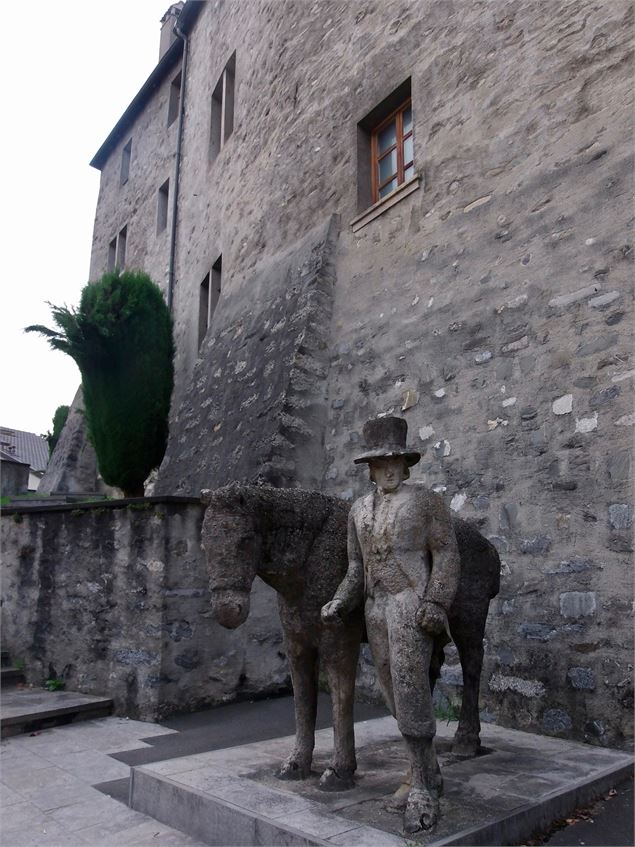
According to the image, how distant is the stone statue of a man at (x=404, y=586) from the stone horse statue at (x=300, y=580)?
0.22 metres

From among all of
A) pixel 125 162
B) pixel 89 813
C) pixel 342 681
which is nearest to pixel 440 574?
pixel 342 681

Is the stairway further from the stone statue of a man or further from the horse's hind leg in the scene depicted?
the stone statue of a man

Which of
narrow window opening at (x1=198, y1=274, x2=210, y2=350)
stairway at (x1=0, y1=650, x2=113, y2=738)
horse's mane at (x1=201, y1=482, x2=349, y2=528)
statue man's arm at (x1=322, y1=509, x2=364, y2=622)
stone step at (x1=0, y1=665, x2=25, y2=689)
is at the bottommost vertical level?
stairway at (x1=0, y1=650, x2=113, y2=738)

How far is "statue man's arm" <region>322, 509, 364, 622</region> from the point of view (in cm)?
303

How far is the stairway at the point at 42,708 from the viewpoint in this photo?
528cm

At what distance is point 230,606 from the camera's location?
2.90 meters

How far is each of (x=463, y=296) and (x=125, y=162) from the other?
48.1 ft

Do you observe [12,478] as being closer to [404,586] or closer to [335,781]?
[335,781]

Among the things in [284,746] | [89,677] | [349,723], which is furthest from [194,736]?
[349,723]

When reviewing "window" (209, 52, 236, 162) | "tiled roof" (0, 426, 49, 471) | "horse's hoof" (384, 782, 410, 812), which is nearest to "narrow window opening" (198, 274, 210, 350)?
"window" (209, 52, 236, 162)

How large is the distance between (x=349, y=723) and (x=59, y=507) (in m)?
4.57

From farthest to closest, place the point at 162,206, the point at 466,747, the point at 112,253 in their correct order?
the point at 112,253, the point at 162,206, the point at 466,747

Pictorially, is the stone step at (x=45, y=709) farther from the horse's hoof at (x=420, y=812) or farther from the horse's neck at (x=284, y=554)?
the horse's hoof at (x=420, y=812)

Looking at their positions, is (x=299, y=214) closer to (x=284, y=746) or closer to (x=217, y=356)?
(x=217, y=356)
